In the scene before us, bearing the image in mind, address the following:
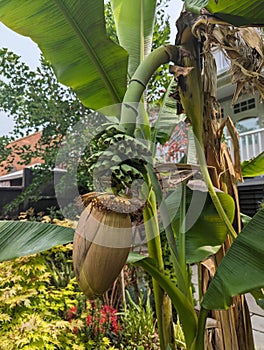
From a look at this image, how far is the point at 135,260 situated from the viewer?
659 millimetres

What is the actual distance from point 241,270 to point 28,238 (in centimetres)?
53

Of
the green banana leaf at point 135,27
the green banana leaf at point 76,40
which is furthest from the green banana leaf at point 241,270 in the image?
the green banana leaf at point 135,27

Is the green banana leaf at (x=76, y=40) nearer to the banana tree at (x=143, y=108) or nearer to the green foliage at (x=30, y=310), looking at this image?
the banana tree at (x=143, y=108)

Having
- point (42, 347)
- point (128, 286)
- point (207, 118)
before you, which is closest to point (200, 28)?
point (207, 118)

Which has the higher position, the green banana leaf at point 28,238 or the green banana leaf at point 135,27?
the green banana leaf at point 135,27

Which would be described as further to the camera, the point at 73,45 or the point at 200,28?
the point at 73,45

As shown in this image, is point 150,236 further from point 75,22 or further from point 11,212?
point 11,212

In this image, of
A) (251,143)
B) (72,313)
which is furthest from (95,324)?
(251,143)

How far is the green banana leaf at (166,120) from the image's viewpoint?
102 centimetres

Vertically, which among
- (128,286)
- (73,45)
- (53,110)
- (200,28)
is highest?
(53,110)

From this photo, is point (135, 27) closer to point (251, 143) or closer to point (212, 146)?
point (212, 146)

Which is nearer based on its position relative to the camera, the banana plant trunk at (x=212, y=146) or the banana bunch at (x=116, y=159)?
the banana bunch at (x=116, y=159)

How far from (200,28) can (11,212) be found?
260 centimetres

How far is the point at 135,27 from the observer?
3.25ft
